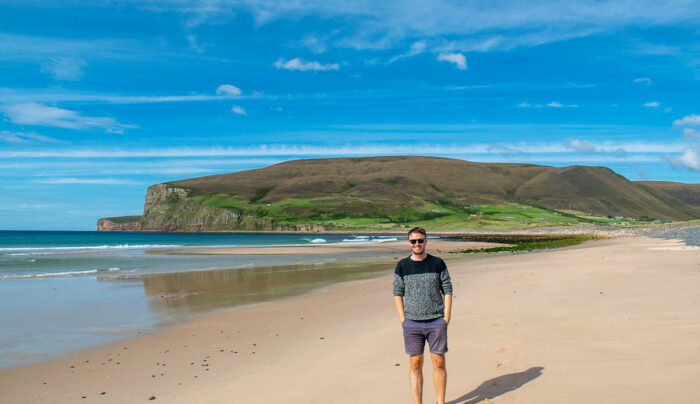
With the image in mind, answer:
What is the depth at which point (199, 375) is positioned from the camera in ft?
29.0

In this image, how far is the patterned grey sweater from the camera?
259 inches

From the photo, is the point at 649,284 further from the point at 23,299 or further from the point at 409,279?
the point at 23,299

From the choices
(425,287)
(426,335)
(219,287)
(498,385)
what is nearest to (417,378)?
(426,335)

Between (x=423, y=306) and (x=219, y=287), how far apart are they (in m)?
18.1

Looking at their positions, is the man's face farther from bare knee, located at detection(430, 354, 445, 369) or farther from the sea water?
the sea water

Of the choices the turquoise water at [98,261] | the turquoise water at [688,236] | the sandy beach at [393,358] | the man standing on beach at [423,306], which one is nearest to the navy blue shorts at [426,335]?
the man standing on beach at [423,306]

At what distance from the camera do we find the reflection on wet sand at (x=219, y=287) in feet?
56.7

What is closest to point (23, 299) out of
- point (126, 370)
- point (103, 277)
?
point (103, 277)

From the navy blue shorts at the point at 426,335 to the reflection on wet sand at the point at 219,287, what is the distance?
9.69 m

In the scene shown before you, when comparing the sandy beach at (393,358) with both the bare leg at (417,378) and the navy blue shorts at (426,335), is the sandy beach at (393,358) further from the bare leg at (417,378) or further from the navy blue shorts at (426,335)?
the navy blue shorts at (426,335)

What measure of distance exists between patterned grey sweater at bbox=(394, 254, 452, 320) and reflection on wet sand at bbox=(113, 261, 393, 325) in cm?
984

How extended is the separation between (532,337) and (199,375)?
20.0 ft

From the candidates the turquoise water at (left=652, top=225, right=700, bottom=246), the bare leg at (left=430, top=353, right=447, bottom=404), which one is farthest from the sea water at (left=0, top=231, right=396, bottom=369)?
the turquoise water at (left=652, top=225, right=700, bottom=246)

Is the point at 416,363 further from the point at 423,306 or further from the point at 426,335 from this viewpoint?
the point at 423,306
